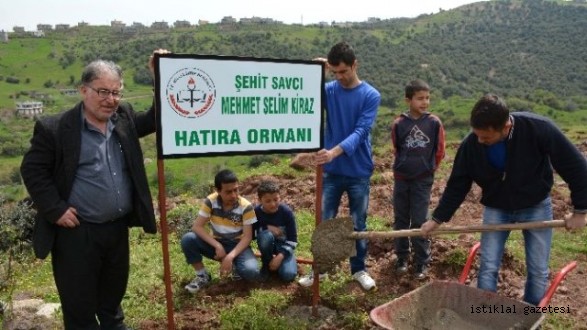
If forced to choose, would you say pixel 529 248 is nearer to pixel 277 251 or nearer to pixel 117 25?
pixel 277 251

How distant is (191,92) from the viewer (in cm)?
362

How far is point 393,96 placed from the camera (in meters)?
51.6

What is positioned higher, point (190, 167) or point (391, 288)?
point (391, 288)

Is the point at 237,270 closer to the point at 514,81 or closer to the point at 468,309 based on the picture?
the point at 468,309

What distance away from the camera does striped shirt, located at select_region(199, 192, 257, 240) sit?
15.8ft

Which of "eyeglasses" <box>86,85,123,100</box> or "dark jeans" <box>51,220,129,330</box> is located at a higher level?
"eyeglasses" <box>86,85,123,100</box>

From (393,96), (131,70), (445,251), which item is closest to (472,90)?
(393,96)

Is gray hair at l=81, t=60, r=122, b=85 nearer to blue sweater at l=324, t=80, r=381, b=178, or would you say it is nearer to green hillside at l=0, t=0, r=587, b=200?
blue sweater at l=324, t=80, r=381, b=178

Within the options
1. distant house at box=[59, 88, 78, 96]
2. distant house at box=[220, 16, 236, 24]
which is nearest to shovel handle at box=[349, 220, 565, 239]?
distant house at box=[59, 88, 78, 96]

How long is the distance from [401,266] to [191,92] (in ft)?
9.44

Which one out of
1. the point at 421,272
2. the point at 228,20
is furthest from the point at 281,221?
the point at 228,20

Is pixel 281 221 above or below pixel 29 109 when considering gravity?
above

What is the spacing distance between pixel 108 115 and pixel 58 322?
1.98 meters

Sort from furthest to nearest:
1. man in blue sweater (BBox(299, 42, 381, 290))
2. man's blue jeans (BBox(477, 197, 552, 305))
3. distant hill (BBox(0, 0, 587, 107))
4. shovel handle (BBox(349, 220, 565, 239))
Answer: distant hill (BBox(0, 0, 587, 107)) < man in blue sweater (BBox(299, 42, 381, 290)) < man's blue jeans (BBox(477, 197, 552, 305)) < shovel handle (BBox(349, 220, 565, 239))
